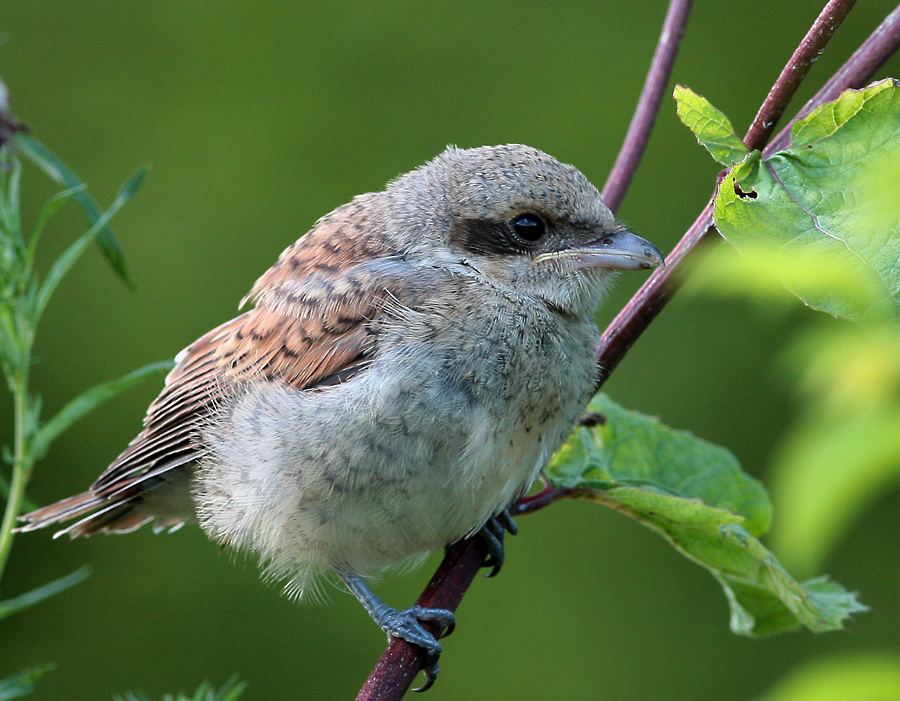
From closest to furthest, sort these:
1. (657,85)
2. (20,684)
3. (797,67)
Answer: (797,67)
(20,684)
(657,85)

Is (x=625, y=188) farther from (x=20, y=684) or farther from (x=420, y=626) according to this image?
(x=20, y=684)

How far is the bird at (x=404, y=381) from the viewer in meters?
1.96

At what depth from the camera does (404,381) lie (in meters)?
1.95

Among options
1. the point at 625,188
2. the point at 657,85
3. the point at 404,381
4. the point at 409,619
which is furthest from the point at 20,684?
the point at 657,85

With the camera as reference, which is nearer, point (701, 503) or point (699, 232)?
point (699, 232)

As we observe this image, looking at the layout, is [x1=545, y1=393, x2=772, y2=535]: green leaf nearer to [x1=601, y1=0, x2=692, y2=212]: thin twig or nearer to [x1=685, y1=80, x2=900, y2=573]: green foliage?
[x1=601, y1=0, x2=692, y2=212]: thin twig

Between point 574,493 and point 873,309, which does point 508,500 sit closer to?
point 574,493

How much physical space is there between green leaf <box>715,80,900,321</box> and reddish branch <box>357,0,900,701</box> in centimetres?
9

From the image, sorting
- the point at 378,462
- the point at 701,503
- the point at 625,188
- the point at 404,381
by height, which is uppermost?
the point at 625,188

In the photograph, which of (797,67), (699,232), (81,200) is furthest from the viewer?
(81,200)

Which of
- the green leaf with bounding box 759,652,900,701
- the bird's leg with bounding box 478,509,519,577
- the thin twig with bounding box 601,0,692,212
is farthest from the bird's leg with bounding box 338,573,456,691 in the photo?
the green leaf with bounding box 759,652,900,701

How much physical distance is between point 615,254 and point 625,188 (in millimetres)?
155

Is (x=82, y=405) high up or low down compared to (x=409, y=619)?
up

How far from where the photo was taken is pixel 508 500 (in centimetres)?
203
